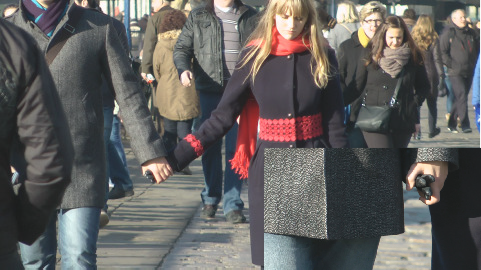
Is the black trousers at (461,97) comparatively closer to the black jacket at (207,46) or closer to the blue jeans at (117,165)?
the black jacket at (207,46)

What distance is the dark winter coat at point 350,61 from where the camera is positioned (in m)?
3.15

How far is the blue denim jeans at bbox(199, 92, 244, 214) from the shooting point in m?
7.53

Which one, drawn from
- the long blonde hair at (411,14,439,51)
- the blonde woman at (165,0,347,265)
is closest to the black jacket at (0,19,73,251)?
the long blonde hair at (411,14,439,51)

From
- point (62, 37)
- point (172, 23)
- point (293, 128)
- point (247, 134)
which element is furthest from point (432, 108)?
point (172, 23)

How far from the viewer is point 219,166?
25.4 feet

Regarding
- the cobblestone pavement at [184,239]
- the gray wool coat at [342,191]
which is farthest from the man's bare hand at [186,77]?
the gray wool coat at [342,191]

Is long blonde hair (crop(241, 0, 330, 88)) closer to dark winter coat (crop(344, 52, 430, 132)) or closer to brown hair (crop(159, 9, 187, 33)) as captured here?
dark winter coat (crop(344, 52, 430, 132))

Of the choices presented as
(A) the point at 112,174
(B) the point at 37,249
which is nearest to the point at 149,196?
(A) the point at 112,174

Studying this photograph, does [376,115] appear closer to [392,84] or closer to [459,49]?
[392,84]

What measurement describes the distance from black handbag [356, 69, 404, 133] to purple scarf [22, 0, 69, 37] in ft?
4.58

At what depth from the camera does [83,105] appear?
420 cm

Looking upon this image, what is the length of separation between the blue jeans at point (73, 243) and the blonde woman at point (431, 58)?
1.67m

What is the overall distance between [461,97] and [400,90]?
27 cm

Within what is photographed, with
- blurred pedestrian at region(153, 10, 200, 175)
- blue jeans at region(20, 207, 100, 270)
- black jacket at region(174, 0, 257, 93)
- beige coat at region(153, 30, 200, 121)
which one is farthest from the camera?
beige coat at region(153, 30, 200, 121)
